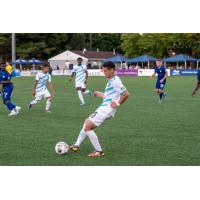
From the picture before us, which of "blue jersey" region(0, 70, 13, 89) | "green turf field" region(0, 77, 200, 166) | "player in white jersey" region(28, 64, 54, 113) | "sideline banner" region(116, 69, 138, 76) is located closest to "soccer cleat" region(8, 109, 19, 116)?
"green turf field" region(0, 77, 200, 166)

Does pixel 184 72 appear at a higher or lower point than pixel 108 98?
lower

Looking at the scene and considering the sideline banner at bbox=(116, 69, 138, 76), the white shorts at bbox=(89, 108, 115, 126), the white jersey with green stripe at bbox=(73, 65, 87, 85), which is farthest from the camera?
the sideline banner at bbox=(116, 69, 138, 76)

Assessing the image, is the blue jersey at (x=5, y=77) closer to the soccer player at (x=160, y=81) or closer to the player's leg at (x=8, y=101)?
the player's leg at (x=8, y=101)

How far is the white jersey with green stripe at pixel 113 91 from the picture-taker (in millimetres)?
8516

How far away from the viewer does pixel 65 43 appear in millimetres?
97875

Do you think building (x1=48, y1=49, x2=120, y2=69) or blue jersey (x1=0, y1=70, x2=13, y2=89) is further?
building (x1=48, y1=49, x2=120, y2=69)

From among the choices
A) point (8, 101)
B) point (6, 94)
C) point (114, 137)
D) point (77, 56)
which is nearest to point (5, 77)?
point (6, 94)

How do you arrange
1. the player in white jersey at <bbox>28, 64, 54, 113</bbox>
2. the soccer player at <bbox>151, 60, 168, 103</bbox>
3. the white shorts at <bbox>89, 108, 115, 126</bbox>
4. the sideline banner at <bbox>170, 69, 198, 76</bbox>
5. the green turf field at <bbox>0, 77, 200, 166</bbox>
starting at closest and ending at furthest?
1. the green turf field at <bbox>0, 77, 200, 166</bbox>
2. the white shorts at <bbox>89, 108, 115, 126</bbox>
3. the player in white jersey at <bbox>28, 64, 54, 113</bbox>
4. the soccer player at <bbox>151, 60, 168, 103</bbox>
5. the sideline banner at <bbox>170, 69, 198, 76</bbox>

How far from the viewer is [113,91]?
8586 mm

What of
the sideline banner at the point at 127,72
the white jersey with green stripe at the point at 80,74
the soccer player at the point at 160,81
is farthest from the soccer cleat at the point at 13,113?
the sideline banner at the point at 127,72

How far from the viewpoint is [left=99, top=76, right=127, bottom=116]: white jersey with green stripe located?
27.9 ft

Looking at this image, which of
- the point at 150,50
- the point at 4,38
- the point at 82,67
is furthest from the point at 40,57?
the point at 82,67

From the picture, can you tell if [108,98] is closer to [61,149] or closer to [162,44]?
[61,149]

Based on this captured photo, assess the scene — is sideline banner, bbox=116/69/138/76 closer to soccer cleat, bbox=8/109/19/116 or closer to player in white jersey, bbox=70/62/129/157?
soccer cleat, bbox=8/109/19/116
